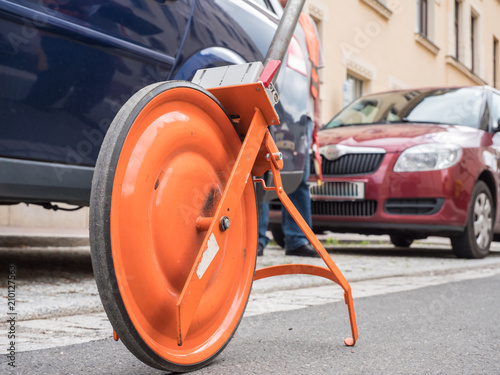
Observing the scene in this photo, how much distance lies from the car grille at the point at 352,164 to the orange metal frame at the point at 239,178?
3859 millimetres

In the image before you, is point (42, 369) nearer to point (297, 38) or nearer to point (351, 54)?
point (297, 38)

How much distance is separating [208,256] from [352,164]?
4.45 meters

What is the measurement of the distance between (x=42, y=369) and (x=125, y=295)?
1.71 feet

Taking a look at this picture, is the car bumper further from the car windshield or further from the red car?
the car windshield

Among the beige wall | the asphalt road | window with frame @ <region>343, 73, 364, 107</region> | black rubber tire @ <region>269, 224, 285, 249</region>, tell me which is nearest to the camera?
the asphalt road

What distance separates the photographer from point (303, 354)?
2.12m

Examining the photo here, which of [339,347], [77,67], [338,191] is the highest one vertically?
[77,67]

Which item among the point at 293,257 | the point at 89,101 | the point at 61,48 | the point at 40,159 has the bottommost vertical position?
the point at 293,257

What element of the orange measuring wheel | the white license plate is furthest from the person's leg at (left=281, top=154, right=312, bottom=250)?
the orange measuring wheel

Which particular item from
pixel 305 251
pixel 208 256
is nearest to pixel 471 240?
pixel 305 251

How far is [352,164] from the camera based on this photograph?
607 cm

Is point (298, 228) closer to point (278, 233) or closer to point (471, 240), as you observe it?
point (278, 233)

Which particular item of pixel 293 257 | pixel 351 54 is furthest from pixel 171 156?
pixel 351 54

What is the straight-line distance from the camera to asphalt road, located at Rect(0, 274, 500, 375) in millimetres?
1926
